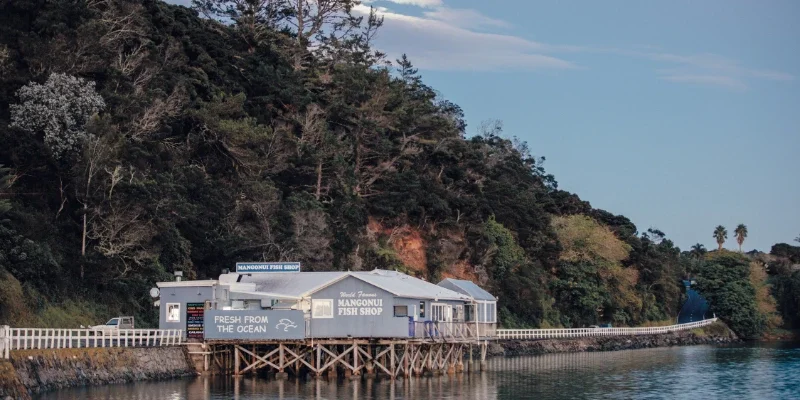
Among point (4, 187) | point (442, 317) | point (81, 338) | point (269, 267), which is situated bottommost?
point (81, 338)

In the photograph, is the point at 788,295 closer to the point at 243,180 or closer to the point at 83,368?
the point at 243,180

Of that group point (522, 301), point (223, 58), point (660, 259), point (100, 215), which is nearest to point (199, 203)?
point (100, 215)

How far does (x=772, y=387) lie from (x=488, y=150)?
270 feet

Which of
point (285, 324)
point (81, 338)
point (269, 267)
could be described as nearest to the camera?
point (81, 338)

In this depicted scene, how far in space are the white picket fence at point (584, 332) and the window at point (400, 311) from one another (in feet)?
83.2

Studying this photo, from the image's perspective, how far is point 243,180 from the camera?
74000 mm

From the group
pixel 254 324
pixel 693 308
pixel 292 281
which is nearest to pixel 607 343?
pixel 693 308

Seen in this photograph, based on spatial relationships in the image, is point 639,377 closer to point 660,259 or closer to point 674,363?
point 674,363

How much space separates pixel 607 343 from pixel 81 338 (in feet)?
199

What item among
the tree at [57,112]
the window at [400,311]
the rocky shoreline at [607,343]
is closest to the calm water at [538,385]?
the window at [400,311]

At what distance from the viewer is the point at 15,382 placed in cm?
3781

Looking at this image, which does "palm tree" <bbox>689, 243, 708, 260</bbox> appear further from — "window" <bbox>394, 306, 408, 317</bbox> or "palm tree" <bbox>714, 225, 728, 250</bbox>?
"window" <bbox>394, 306, 408, 317</bbox>

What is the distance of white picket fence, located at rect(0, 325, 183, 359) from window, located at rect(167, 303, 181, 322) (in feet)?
2.79

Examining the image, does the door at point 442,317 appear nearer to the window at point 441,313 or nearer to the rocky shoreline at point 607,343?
the window at point 441,313
